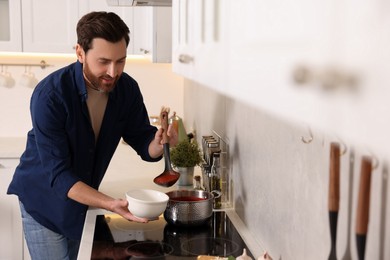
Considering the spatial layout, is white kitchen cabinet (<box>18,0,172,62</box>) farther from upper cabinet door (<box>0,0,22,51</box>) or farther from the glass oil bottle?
the glass oil bottle

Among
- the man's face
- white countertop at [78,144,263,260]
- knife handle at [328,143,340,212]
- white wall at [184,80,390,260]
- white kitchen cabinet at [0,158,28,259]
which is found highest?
Answer: the man's face

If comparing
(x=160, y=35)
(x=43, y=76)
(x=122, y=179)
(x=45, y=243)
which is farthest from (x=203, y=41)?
(x=43, y=76)

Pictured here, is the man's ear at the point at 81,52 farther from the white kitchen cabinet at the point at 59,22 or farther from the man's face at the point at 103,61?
the white kitchen cabinet at the point at 59,22

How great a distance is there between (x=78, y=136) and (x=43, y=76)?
1977 mm

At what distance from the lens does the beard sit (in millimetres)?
1929

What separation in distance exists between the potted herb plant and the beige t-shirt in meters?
0.43

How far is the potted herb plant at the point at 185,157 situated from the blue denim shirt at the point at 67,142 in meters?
0.20

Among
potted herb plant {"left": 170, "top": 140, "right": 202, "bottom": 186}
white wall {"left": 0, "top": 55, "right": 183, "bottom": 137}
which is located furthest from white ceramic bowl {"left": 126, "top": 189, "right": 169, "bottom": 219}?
white wall {"left": 0, "top": 55, "right": 183, "bottom": 137}

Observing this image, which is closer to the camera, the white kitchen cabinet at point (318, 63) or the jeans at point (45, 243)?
the white kitchen cabinet at point (318, 63)

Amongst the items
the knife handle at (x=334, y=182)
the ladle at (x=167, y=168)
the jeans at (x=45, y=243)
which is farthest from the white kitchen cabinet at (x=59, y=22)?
the knife handle at (x=334, y=182)

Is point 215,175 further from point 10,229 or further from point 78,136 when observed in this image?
point 10,229

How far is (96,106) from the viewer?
84.1 inches

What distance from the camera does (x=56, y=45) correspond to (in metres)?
3.46

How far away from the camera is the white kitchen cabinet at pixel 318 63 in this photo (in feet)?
1.11
